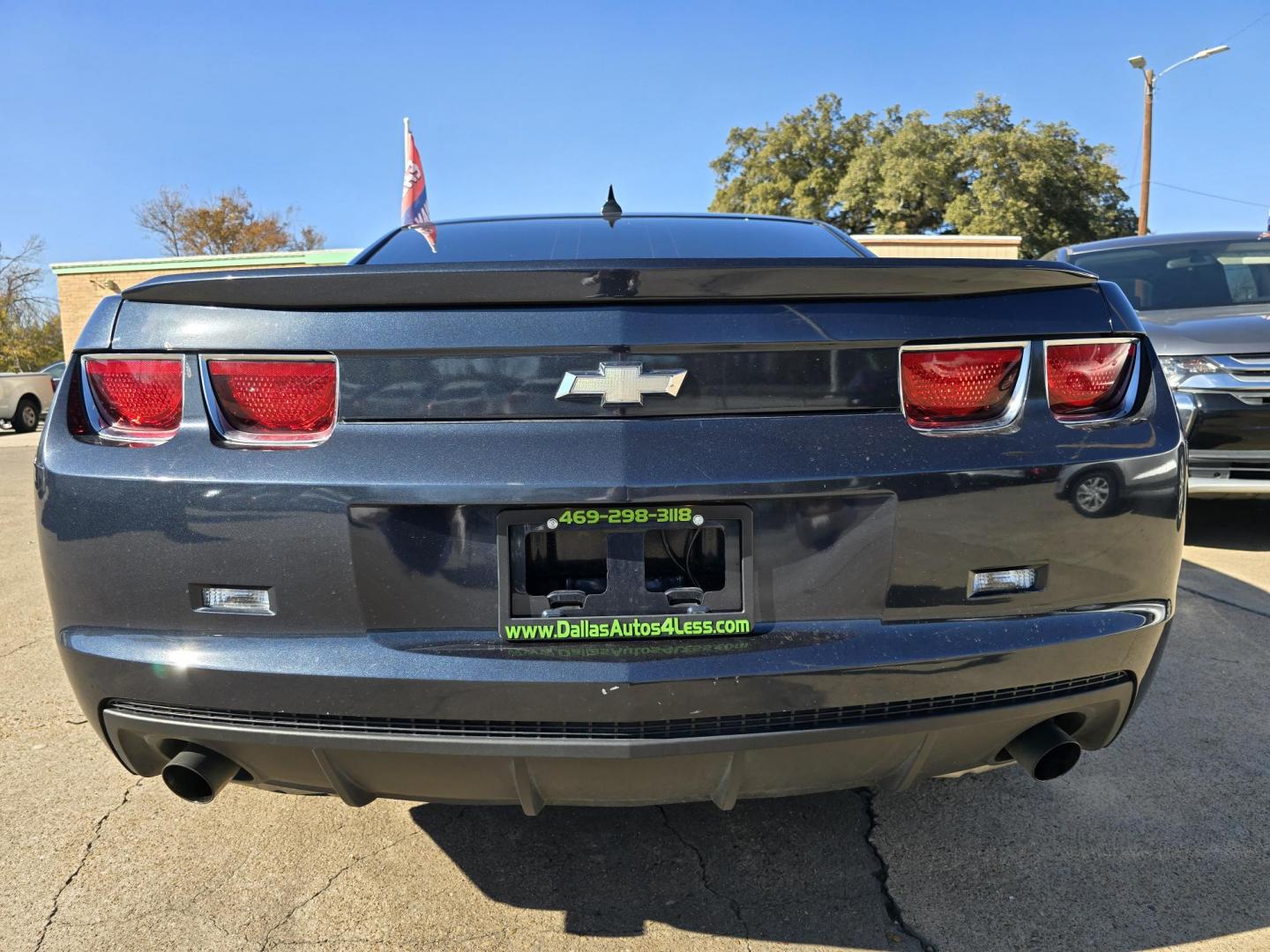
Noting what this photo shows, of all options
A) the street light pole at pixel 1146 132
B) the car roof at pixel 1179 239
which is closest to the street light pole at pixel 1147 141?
the street light pole at pixel 1146 132

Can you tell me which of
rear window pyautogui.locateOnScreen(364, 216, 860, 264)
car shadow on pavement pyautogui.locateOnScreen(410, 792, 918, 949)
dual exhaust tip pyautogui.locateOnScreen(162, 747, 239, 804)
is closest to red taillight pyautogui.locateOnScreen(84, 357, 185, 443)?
dual exhaust tip pyautogui.locateOnScreen(162, 747, 239, 804)

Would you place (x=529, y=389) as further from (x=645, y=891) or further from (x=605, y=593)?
(x=645, y=891)

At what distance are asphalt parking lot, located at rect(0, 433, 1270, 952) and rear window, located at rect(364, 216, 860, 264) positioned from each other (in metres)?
1.51

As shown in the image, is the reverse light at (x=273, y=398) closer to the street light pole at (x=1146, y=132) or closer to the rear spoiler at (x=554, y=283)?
the rear spoiler at (x=554, y=283)

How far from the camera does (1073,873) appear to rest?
2.03m

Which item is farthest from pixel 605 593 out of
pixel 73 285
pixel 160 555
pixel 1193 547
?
pixel 73 285

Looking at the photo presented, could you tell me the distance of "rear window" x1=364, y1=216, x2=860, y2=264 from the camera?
7.90 feet

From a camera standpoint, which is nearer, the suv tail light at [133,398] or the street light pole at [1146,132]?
the suv tail light at [133,398]

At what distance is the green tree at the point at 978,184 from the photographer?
99.9 feet

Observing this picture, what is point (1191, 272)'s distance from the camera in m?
5.90

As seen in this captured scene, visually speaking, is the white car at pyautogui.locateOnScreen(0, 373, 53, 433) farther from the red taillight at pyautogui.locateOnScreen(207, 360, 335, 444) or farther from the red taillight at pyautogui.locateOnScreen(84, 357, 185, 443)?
the red taillight at pyautogui.locateOnScreen(207, 360, 335, 444)

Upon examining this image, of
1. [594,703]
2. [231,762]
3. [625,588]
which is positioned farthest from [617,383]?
[231,762]

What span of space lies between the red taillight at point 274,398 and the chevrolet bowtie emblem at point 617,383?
43 cm

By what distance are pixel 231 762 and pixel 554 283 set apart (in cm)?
110
